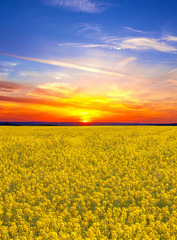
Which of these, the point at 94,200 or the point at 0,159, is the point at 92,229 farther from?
the point at 0,159

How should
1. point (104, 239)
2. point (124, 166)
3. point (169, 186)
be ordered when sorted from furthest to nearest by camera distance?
1. point (124, 166)
2. point (169, 186)
3. point (104, 239)

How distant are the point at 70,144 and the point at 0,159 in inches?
233

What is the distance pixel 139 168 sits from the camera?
10.2 meters

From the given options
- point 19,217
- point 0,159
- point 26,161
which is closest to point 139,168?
point 26,161

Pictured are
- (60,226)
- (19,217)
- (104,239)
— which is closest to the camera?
(104,239)

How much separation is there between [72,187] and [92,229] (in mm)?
3151

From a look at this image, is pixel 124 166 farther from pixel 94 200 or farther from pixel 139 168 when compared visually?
pixel 94 200

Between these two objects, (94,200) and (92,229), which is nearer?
(92,229)

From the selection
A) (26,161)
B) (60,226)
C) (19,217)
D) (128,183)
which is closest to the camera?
(60,226)

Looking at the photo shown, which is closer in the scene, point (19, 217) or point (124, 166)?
point (19, 217)

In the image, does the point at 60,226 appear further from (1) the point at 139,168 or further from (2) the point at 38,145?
(2) the point at 38,145

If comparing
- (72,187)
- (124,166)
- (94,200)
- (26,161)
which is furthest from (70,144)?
(94,200)

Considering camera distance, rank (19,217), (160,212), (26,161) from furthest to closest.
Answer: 1. (26,161)
2. (160,212)
3. (19,217)

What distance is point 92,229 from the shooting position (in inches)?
173
